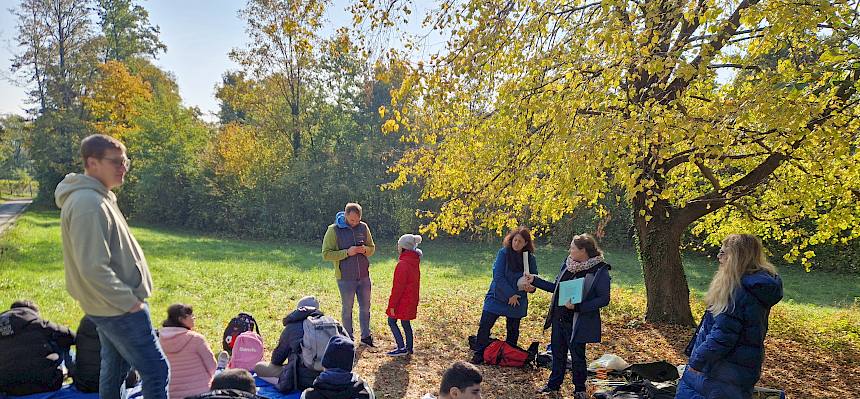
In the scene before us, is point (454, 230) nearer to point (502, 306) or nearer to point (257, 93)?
point (502, 306)

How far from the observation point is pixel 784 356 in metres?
7.50

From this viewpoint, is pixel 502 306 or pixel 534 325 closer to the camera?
pixel 502 306

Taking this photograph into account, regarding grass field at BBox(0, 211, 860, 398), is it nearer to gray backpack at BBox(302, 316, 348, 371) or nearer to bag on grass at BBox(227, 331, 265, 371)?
gray backpack at BBox(302, 316, 348, 371)

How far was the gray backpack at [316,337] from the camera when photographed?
15.3 ft

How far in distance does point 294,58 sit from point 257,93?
2.41 metres

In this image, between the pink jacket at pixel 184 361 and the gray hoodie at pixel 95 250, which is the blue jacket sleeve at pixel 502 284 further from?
the gray hoodie at pixel 95 250

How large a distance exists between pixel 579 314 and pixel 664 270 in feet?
12.4

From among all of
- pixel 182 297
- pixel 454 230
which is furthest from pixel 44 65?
pixel 454 230

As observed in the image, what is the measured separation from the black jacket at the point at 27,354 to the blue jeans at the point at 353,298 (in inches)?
117

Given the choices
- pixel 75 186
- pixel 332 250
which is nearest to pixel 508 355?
pixel 332 250

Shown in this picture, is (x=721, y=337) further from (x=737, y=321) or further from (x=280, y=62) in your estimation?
(x=280, y=62)

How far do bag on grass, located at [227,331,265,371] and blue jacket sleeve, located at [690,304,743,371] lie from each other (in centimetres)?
400

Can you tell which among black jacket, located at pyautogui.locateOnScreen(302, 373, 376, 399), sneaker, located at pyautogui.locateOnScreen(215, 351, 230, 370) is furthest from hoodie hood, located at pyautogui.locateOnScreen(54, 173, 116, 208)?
sneaker, located at pyautogui.locateOnScreen(215, 351, 230, 370)

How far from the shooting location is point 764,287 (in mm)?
3779
